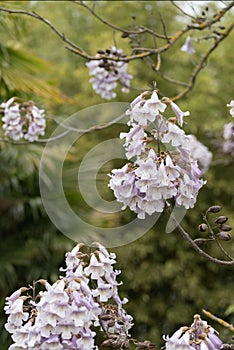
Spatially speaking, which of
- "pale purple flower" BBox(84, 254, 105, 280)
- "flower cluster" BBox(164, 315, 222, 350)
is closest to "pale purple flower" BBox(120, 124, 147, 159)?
"pale purple flower" BBox(84, 254, 105, 280)

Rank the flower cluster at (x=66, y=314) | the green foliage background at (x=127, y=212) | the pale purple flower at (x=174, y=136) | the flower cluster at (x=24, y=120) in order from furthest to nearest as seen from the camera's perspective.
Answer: the green foliage background at (x=127, y=212) → the flower cluster at (x=24, y=120) → the pale purple flower at (x=174, y=136) → the flower cluster at (x=66, y=314)

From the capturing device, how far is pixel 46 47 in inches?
325

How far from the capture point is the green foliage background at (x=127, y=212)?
4.45 m

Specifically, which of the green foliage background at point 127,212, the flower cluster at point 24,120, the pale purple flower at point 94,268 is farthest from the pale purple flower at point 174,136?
the green foliage background at point 127,212

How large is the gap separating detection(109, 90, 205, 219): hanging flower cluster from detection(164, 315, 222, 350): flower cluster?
0.68 ft

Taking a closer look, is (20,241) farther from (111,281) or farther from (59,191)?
(111,281)

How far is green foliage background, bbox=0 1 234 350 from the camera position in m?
4.45

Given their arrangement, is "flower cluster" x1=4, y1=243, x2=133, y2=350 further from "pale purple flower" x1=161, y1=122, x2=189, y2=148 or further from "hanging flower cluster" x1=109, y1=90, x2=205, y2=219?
"pale purple flower" x1=161, y1=122, x2=189, y2=148

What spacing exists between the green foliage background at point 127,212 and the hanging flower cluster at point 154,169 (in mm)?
2962

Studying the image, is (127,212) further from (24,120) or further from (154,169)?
(154,169)

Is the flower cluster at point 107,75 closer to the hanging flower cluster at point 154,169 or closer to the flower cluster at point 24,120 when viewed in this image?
the flower cluster at point 24,120

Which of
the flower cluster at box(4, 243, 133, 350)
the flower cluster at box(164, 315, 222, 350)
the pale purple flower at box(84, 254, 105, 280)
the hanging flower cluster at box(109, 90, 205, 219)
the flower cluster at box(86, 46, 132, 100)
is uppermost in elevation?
the flower cluster at box(86, 46, 132, 100)

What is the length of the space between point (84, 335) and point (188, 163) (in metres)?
0.35

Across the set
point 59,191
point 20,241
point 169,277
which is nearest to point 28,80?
point 59,191
